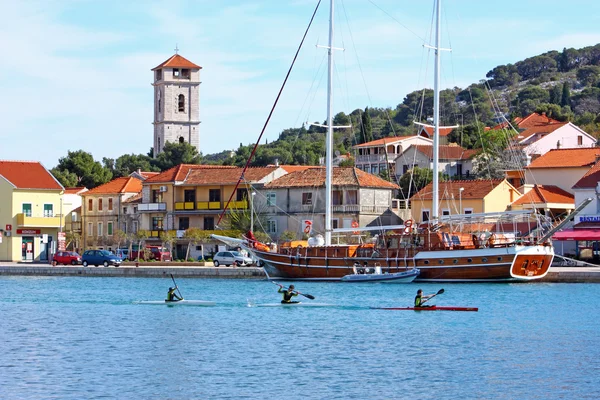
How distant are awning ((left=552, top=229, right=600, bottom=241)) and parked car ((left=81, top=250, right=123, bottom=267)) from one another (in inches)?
1223

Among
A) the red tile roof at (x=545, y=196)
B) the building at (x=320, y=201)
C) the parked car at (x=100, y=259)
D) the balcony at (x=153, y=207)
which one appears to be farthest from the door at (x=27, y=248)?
the red tile roof at (x=545, y=196)

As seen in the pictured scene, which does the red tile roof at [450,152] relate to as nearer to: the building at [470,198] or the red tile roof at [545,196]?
the building at [470,198]

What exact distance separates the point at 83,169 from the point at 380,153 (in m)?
33.8

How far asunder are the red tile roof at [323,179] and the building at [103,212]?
56.6 ft

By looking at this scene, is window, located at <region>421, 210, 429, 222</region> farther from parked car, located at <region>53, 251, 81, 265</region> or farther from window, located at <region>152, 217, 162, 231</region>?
parked car, located at <region>53, 251, 81, 265</region>

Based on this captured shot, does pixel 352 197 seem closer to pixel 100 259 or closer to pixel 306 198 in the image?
pixel 306 198

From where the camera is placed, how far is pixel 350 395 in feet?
88.6

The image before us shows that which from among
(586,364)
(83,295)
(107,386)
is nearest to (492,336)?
(586,364)

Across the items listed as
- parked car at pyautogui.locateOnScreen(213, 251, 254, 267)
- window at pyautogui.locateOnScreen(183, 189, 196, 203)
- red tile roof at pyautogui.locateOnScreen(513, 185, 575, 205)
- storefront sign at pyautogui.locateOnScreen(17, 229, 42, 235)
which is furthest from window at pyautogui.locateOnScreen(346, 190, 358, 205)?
storefront sign at pyautogui.locateOnScreen(17, 229, 42, 235)

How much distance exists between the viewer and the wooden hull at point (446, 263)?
58.0 meters

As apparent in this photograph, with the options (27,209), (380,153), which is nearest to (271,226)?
(27,209)

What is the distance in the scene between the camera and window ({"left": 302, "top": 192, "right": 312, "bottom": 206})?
3209 inches

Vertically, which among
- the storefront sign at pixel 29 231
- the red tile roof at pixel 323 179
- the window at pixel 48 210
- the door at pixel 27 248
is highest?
the red tile roof at pixel 323 179

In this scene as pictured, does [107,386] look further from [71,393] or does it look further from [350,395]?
[350,395]
